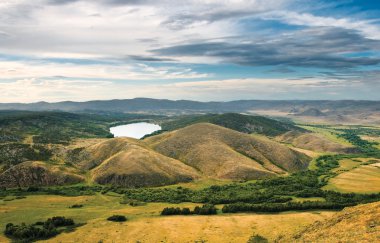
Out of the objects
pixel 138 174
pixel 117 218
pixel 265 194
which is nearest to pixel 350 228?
pixel 117 218

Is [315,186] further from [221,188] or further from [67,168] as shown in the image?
[67,168]

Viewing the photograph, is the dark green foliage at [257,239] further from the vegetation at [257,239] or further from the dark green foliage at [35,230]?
the dark green foliage at [35,230]

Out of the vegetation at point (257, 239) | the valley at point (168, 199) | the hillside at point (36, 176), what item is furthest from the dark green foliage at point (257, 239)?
the hillside at point (36, 176)

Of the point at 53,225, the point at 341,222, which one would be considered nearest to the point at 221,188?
the point at 53,225

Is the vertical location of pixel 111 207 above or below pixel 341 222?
below

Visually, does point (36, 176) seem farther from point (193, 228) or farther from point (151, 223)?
point (193, 228)
